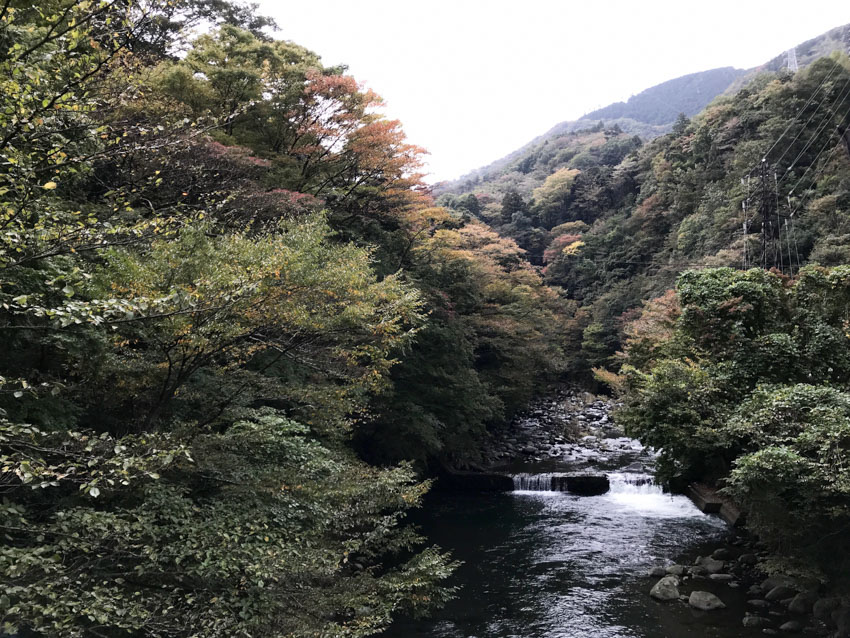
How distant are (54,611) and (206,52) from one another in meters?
13.7

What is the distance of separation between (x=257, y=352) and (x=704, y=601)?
9336 millimetres

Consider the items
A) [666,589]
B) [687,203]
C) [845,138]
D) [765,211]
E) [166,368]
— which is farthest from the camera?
[687,203]

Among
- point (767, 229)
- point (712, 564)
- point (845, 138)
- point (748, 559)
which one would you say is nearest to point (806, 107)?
point (845, 138)

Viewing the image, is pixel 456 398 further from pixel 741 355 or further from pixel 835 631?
pixel 835 631

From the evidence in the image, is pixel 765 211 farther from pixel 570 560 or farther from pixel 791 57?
pixel 791 57

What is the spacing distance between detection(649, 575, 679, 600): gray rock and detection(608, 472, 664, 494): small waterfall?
21.4 ft

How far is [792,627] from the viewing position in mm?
8539

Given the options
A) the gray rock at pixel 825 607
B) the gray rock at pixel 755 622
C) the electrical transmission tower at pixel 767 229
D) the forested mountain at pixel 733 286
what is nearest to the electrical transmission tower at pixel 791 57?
the forested mountain at pixel 733 286

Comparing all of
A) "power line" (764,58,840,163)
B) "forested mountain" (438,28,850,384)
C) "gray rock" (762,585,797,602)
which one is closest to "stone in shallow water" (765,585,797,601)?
"gray rock" (762,585,797,602)

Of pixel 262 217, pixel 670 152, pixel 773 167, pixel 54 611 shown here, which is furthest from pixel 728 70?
pixel 54 611

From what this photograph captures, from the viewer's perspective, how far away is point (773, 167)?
2808 cm

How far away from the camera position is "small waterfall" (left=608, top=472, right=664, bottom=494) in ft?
54.9

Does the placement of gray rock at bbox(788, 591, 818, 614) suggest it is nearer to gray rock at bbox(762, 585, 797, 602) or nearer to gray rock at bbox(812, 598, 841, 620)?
gray rock at bbox(812, 598, 841, 620)

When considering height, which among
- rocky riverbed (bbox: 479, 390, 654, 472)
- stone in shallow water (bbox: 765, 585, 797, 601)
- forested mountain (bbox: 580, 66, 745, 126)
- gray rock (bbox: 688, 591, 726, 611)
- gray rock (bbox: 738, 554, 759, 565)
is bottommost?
rocky riverbed (bbox: 479, 390, 654, 472)
